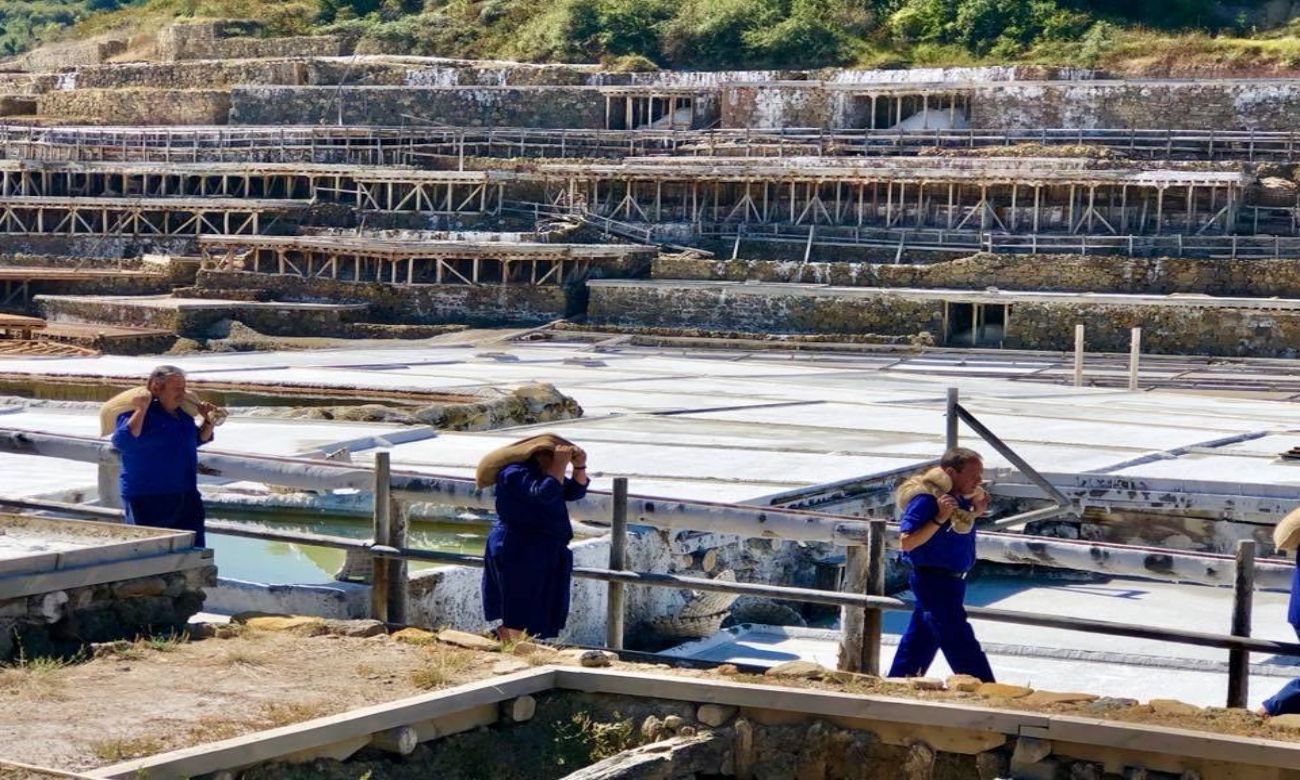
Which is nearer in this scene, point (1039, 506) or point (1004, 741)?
point (1004, 741)

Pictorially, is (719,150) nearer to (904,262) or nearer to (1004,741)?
(904,262)

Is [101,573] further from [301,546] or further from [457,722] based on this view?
[301,546]

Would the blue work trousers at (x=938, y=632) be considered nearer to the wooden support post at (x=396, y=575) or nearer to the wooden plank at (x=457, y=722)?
the wooden plank at (x=457, y=722)

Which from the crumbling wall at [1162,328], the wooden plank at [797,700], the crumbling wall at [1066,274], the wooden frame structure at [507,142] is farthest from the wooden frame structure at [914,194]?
the wooden plank at [797,700]

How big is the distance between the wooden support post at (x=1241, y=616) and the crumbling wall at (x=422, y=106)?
4258 cm

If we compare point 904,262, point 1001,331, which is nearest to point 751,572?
point 1001,331

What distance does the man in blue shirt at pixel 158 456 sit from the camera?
10.2 meters

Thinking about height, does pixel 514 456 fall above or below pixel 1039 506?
above

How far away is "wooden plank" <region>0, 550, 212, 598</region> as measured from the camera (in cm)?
827

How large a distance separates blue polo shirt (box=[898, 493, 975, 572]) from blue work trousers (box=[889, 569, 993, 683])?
68 millimetres

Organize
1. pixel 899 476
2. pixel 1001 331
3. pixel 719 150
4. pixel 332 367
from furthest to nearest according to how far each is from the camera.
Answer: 1. pixel 719 150
2. pixel 1001 331
3. pixel 332 367
4. pixel 899 476

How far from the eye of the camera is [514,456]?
365 inches

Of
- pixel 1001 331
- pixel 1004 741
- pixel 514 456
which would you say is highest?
pixel 514 456

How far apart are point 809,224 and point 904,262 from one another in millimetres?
3135
